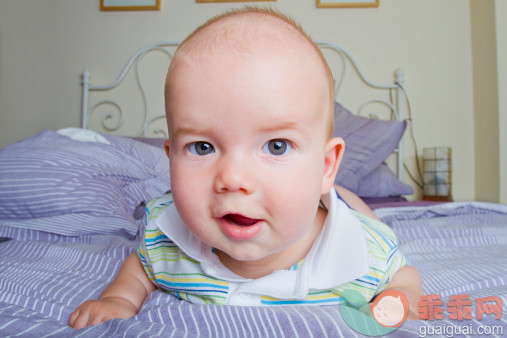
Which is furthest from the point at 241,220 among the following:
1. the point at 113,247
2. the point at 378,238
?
the point at 113,247

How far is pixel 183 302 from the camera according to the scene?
2.18 feet

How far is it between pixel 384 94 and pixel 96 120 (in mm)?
2070

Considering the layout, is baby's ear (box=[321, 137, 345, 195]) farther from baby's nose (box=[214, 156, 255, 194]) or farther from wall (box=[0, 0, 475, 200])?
wall (box=[0, 0, 475, 200])

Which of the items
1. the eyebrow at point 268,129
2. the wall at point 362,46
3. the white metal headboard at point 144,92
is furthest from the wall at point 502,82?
the eyebrow at point 268,129

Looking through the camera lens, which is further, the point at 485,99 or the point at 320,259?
the point at 485,99

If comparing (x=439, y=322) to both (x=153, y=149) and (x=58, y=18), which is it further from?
(x=58, y=18)

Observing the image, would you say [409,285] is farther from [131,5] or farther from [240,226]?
[131,5]

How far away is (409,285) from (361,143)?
1.46m

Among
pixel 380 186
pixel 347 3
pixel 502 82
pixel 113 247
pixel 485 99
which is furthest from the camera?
pixel 347 3

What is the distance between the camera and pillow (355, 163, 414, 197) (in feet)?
6.86

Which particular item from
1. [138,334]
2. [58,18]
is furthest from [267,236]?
[58,18]

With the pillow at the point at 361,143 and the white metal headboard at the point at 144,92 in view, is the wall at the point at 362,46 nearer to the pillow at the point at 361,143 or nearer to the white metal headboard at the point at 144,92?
the white metal headboard at the point at 144,92

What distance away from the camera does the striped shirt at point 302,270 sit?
65cm

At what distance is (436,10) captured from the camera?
8.92 feet
